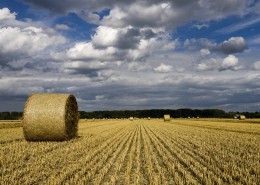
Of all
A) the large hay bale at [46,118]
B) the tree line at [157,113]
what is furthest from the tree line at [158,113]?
the large hay bale at [46,118]

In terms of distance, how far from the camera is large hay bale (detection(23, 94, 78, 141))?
55.5 ft

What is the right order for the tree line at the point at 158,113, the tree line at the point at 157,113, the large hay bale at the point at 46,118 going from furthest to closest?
the tree line at the point at 157,113 < the tree line at the point at 158,113 < the large hay bale at the point at 46,118

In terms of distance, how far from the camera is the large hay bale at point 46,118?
16.9m

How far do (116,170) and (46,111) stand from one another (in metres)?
9.04

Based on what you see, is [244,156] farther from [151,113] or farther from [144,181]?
[151,113]

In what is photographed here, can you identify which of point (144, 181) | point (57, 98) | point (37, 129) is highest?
point (57, 98)

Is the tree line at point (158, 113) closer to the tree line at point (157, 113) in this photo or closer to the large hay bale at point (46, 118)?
the tree line at point (157, 113)

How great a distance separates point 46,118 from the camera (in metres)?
17.2

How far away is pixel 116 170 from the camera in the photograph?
30.4ft

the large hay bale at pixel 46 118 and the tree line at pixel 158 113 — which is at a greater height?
the tree line at pixel 158 113

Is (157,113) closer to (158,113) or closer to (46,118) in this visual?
(158,113)

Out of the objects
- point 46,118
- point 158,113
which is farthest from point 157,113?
point 46,118

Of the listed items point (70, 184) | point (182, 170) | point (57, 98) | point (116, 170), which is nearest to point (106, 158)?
point (116, 170)

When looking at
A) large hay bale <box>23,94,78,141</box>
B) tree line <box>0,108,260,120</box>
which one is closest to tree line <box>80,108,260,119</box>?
tree line <box>0,108,260,120</box>
